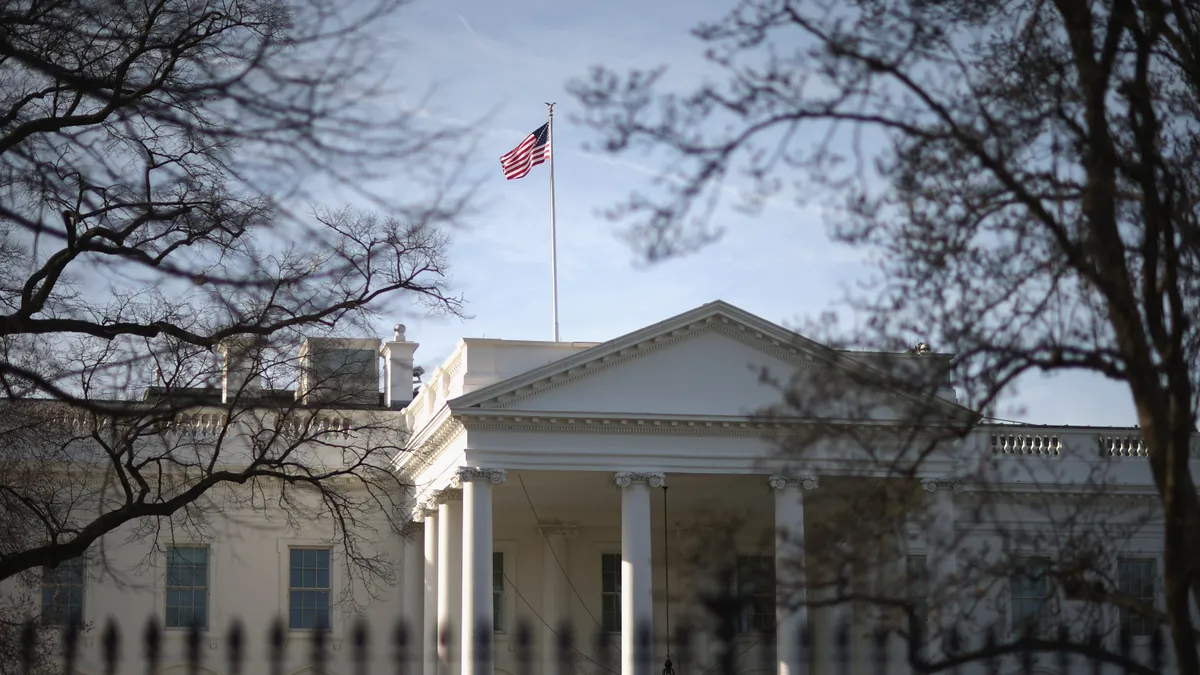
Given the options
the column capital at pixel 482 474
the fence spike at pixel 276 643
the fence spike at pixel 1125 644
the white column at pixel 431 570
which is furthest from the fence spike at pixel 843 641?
the white column at pixel 431 570

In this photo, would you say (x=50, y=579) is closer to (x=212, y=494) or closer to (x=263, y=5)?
(x=212, y=494)

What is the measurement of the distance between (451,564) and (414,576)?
12.0 feet

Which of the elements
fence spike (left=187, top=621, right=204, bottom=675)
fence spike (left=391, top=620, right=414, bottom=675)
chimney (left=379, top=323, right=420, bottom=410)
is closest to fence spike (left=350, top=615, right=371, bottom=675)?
fence spike (left=391, top=620, right=414, bottom=675)

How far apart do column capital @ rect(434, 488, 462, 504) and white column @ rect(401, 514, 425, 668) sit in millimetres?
2122

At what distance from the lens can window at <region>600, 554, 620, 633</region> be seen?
36469 millimetres

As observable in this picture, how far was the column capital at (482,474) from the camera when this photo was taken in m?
29.9

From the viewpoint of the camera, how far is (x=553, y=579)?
36125mm

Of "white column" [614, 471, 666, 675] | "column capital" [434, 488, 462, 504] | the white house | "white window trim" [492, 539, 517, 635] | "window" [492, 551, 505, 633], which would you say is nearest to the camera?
"white column" [614, 471, 666, 675]

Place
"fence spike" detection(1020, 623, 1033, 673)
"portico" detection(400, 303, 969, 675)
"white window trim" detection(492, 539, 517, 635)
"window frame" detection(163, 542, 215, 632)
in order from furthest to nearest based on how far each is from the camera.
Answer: "white window trim" detection(492, 539, 517, 635), "window frame" detection(163, 542, 215, 632), "portico" detection(400, 303, 969, 675), "fence spike" detection(1020, 623, 1033, 673)

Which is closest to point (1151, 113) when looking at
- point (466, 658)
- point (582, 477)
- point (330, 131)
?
point (330, 131)

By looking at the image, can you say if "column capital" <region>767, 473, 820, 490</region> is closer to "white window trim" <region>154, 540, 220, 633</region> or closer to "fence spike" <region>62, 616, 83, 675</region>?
"white window trim" <region>154, 540, 220, 633</region>

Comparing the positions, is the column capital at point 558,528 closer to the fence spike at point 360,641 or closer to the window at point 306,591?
the window at point 306,591

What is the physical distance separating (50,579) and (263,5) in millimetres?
20005

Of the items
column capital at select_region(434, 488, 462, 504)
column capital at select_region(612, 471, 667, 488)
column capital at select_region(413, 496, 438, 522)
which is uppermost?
column capital at select_region(612, 471, 667, 488)
